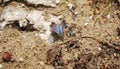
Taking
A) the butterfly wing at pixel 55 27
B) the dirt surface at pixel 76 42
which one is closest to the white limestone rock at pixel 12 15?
the dirt surface at pixel 76 42

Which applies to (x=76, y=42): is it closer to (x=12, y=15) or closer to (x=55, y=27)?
(x=55, y=27)

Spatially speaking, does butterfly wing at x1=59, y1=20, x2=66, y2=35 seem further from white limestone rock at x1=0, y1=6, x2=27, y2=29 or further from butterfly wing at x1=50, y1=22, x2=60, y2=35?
white limestone rock at x1=0, y1=6, x2=27, y2=29

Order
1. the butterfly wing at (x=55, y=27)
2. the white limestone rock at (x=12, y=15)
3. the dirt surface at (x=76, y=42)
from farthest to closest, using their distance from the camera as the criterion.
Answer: the white limestone rock at (x=12, y=15) < the butterfly wing at (x=55, y=27) < the dirt surface at (x=76, y=42)

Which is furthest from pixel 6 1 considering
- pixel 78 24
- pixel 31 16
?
pixel 78 24

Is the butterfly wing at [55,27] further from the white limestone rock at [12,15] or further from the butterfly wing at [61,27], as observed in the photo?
the white limestone rock at [12,15]

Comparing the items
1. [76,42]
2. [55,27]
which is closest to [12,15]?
[55,27]

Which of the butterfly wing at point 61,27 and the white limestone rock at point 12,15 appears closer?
the butterfly wing at point 61,27

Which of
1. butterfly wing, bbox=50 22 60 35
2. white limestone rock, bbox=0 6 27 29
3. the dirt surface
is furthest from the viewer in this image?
white limestone rock, bbox=0 6 27 29

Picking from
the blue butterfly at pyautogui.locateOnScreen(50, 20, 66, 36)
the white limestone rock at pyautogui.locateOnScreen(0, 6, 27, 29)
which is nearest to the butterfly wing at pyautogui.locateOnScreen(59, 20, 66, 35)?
the blue butterfly at pyautogui.locateOnScreen(50, 20, 66, 36)
